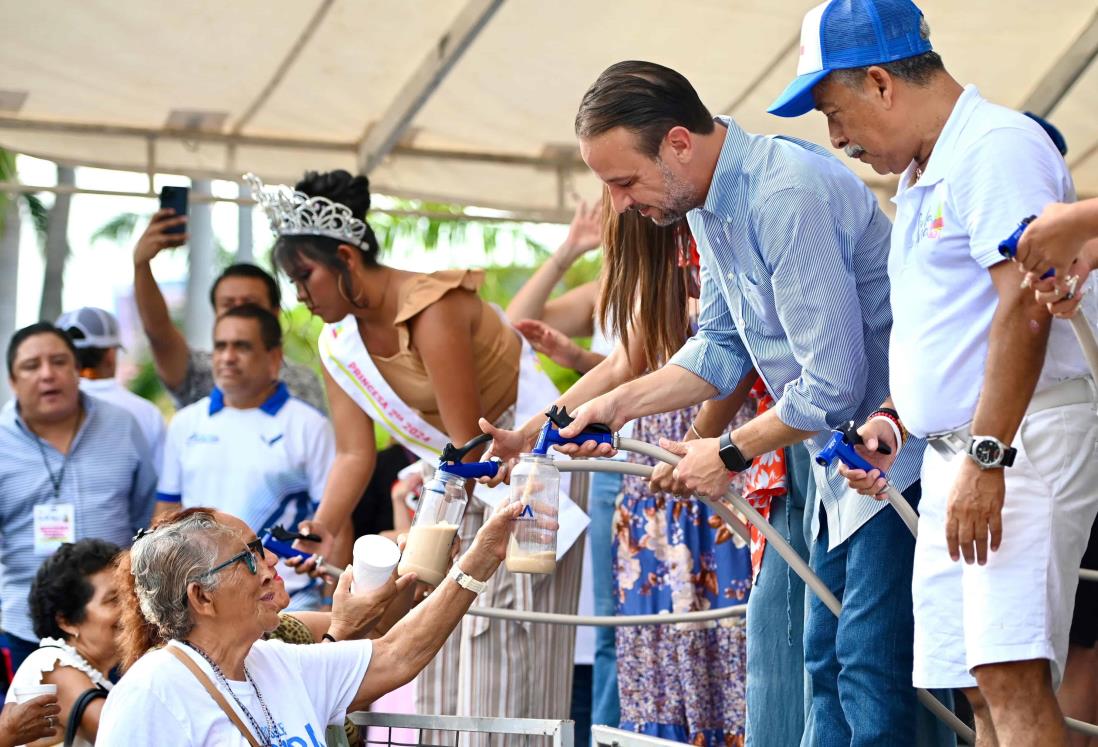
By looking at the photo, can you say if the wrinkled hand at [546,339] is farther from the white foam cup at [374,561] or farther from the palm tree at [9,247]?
the palm tree at [9,247]

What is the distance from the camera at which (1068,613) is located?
8.40 feet

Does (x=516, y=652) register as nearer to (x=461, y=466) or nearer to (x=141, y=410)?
(x=461, y=466)

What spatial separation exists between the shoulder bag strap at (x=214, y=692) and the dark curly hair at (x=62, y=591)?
1587 mm

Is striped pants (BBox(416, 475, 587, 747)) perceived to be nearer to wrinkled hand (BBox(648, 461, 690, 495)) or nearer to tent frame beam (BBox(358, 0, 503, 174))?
wrinkled hand (BBox(648, 461, 690, 495))

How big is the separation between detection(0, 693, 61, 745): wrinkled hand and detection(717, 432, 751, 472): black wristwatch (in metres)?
1.99

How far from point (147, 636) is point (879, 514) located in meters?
1.55

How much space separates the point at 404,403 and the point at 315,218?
63 centimetres

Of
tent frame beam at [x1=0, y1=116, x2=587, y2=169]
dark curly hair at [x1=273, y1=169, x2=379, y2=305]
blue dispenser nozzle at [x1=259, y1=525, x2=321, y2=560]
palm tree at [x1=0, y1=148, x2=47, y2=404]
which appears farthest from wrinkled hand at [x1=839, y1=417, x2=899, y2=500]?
palm tree at [x1=0, y1=148, x2=47, y2=404]

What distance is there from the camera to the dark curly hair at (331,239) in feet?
15.0

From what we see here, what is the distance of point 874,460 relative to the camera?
3045 mm

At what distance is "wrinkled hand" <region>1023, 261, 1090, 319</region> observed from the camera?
2352 mm

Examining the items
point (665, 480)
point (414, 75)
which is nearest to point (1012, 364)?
point (665, 480)

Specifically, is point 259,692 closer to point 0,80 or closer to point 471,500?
point 471,500

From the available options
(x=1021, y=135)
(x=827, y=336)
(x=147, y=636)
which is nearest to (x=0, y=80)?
(x=147, y=636)
